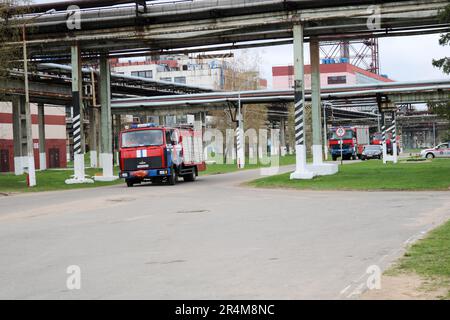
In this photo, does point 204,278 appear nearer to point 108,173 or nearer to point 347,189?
point 347,189

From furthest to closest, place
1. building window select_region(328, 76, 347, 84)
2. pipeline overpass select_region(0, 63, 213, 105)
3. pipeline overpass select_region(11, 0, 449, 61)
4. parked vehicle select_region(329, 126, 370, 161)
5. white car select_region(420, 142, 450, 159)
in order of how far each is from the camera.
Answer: building window select_region(328, 76, 347, 84), parked vehicle select_region(329, 126, 370, 161), white car select_region(420, 142, 450, 159), pipeline overpass select_region(0, 63, 213, 105), pipeline overpass select_region(11, 0, 449, 61)

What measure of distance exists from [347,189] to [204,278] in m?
18.0

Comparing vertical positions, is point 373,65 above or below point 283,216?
above

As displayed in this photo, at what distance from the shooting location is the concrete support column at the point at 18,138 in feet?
180

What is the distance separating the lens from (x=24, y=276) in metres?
8.98

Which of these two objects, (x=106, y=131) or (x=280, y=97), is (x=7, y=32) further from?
(x=280, y=97)

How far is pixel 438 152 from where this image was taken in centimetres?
6297

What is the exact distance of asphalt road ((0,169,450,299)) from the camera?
25.7 feet

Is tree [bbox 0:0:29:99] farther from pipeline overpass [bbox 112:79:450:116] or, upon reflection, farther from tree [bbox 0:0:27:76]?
pipeline overpass [bbox 112:79:450:116]

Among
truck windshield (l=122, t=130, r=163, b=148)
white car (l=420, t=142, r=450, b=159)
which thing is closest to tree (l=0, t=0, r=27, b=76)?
truck windshield (l=122, t=130, r=163, b=148)

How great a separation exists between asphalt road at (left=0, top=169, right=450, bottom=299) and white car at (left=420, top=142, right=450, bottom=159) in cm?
4326
